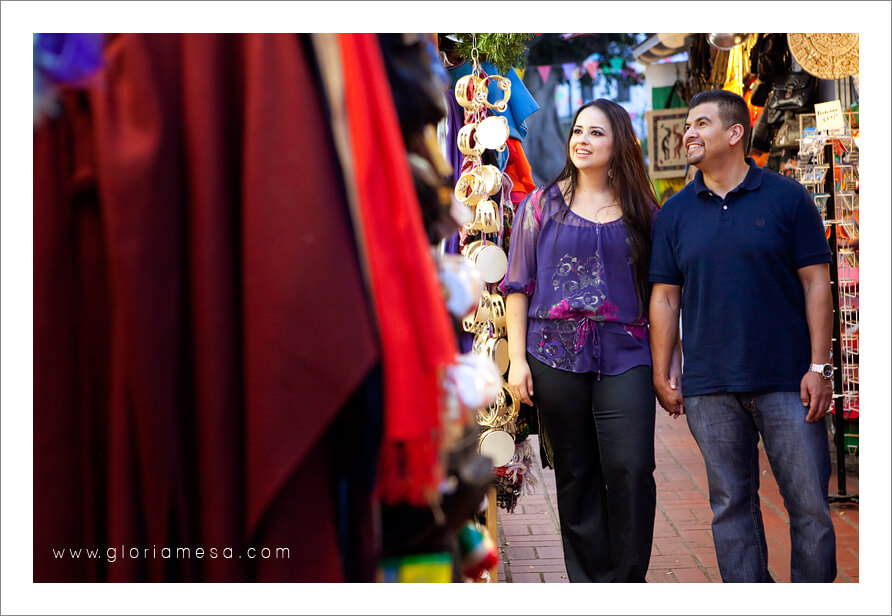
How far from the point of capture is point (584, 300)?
3.04 metres

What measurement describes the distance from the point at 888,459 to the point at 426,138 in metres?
1.60

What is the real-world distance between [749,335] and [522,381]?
0.81 m

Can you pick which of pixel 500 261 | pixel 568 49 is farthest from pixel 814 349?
pixel 568 49

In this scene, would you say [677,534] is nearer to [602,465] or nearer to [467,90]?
[602,465]

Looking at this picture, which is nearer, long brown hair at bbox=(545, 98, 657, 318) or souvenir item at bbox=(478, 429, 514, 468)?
long brown hair at bbox=(545, 98, 657, 318)

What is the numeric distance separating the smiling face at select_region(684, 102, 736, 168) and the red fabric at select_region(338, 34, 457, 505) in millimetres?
1844

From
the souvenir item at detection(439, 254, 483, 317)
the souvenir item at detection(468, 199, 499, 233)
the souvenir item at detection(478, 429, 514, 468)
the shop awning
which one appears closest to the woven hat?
the souvenir item at detection(468, 199, 499, 233)

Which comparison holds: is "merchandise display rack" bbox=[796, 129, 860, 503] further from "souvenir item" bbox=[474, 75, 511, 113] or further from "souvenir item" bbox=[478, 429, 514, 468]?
"souvenir item" bbox=[478, 429, 514, 468]

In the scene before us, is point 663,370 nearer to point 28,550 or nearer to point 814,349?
point 814,349

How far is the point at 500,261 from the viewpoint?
10.6 feet

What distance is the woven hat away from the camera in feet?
10.7

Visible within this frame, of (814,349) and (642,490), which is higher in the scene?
(814,349)

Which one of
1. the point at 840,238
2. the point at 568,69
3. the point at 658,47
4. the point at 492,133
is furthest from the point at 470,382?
the point at 568,69

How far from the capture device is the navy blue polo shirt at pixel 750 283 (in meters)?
2.79
